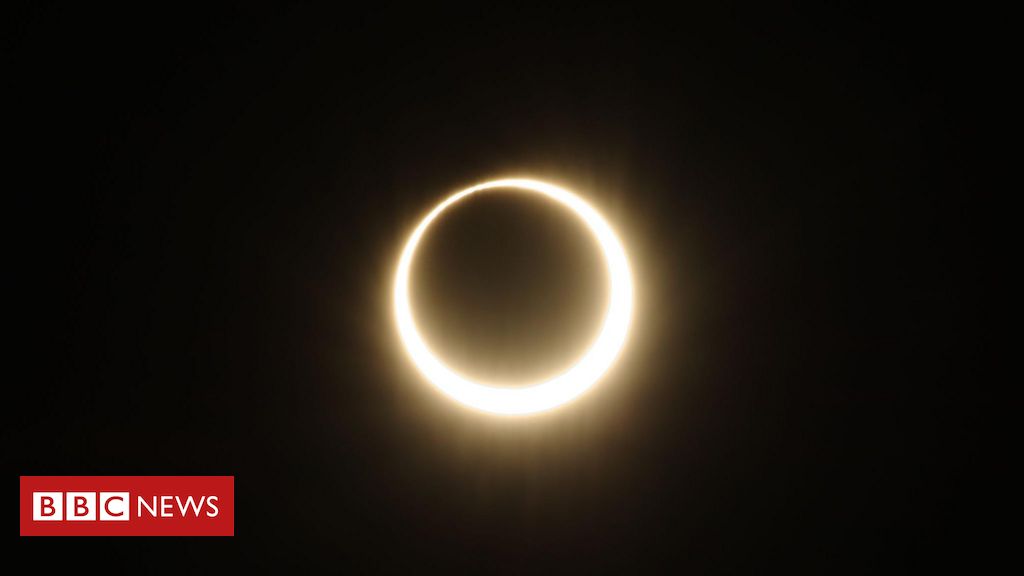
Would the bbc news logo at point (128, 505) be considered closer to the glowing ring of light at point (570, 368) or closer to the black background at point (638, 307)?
the black background at point (638, 307)

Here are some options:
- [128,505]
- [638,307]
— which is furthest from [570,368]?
[128,505]

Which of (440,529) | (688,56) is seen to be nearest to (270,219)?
(440,529)

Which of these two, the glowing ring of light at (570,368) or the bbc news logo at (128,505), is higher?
the glowing ring of light at (570,368)

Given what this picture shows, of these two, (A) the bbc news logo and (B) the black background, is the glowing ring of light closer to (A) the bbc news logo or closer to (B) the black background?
(B) the black background

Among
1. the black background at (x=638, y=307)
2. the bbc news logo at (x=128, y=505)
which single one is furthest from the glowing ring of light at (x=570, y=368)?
the bbc news logo at (x=128, y=505)

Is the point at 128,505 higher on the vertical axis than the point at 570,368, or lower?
lower

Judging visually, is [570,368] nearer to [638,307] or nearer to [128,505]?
[638,307]
